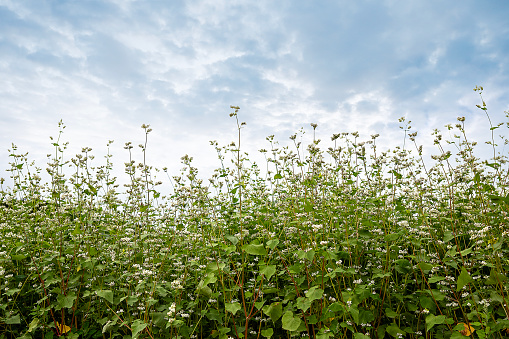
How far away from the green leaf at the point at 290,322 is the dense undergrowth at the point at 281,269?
13mm

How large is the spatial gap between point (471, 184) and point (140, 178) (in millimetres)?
6592

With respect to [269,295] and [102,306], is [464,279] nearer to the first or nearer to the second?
[269,295]

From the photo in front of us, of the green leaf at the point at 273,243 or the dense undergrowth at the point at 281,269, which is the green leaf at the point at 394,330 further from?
the green leaf at the point at 273,243

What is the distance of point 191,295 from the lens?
Result: 15.5ft

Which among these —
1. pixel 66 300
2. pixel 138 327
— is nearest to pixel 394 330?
pixel 138 327

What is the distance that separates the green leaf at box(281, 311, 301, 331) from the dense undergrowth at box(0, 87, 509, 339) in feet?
0.04

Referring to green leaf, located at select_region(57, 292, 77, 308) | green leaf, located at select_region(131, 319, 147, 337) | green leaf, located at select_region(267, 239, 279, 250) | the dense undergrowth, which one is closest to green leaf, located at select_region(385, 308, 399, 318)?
the dense undergrowth

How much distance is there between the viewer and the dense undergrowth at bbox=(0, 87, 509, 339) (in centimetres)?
376

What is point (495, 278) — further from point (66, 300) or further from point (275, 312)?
point (66, 300)

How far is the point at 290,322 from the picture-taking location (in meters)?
3.51

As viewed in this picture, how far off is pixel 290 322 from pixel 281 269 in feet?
4.72

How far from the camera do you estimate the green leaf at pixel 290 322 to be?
3.44m

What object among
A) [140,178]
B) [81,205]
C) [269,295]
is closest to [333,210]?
[269,295]

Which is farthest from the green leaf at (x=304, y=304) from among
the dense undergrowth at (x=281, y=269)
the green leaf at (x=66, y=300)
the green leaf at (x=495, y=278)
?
the green leaf at (x=66, y=300)
